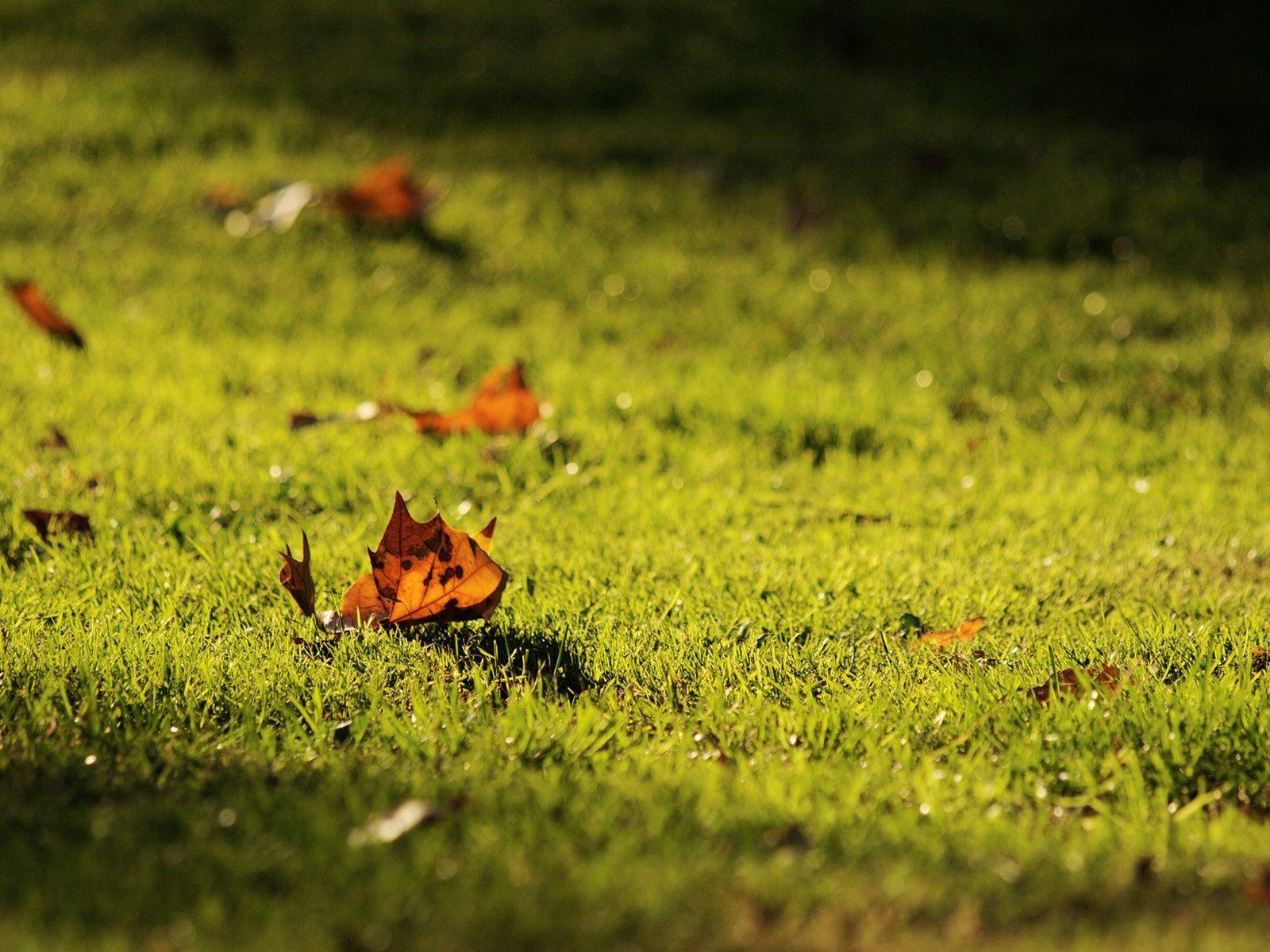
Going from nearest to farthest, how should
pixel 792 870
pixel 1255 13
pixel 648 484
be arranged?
pixel 792 870
pixel 648 484
pixel 1255 13

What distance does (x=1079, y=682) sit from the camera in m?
2.34

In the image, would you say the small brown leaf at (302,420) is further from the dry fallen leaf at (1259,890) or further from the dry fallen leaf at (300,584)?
the dry fallen leaf at (1259,890)

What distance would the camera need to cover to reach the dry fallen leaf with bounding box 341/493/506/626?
8.06 ft

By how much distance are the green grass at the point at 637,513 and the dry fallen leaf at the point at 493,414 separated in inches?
2.4

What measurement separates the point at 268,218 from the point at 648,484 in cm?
285

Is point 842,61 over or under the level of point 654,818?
over

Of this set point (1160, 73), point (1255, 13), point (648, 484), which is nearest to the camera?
point (648, 484)

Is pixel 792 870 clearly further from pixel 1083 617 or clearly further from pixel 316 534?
pixel 316 534

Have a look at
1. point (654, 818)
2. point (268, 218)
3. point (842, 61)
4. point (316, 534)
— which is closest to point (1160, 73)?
point (842, 61)

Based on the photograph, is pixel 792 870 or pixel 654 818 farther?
pixel 654 818

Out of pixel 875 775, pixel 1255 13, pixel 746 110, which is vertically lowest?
pixel 875 775

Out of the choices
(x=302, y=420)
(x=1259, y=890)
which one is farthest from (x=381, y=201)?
(x=1259, y=890)

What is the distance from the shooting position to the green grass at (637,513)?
1751 millimetres

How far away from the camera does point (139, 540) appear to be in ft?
9.81
